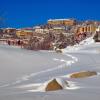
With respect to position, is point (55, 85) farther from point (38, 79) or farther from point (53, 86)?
point (38, 79)

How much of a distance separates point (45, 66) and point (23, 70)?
121 cm

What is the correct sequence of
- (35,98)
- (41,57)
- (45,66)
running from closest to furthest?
(35,98)
(45,66)
(41,57)

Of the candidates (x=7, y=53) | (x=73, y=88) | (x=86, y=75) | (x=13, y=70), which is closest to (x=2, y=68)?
(x=13, y=70)

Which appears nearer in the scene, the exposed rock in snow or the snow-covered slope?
the snow-covered slope

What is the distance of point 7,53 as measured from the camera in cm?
971

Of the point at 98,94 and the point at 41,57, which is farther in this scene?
the point at 41,57

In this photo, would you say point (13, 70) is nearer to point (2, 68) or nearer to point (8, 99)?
point (2, 68)

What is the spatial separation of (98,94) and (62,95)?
0.41m

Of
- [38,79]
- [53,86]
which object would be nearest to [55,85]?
[53,86]

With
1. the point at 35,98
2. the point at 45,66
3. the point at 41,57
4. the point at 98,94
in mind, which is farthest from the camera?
the point at 41,57

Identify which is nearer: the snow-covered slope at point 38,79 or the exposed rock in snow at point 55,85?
the snow-covered slope at point 38,79

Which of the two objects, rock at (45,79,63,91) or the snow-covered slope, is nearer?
the snow-covered slope

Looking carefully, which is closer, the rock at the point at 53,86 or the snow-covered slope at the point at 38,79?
the snow-covered slope at the point at 38,79

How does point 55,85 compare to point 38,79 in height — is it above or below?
above
